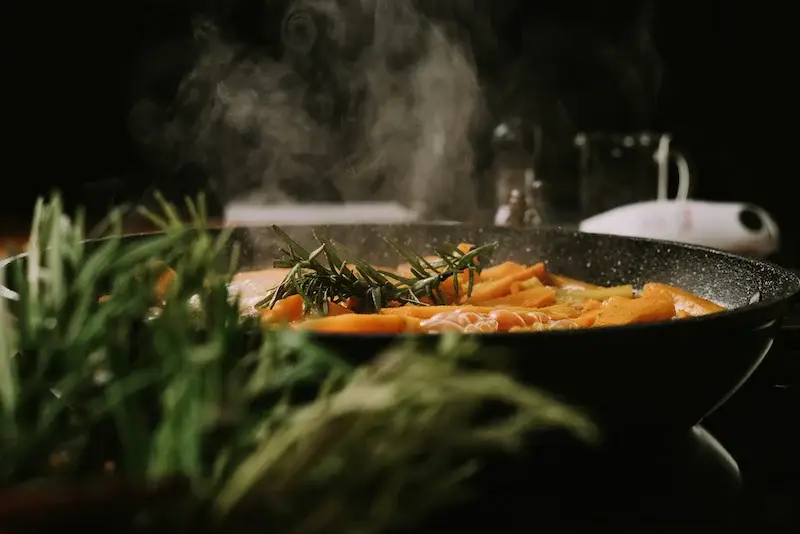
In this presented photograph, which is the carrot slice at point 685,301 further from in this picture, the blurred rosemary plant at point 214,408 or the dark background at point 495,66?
the dark background at point 495,66

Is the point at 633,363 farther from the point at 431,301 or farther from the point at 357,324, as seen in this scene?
the point at 431,301

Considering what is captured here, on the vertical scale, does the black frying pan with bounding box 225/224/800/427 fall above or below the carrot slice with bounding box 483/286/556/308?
above

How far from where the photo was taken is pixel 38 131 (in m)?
3.86

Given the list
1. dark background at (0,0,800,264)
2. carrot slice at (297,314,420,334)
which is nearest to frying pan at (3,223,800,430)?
carrot slice at (297,314,420,334)

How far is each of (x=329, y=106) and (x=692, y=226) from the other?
2.27 meters

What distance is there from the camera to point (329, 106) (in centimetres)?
392

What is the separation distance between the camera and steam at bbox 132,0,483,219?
3.87 metres

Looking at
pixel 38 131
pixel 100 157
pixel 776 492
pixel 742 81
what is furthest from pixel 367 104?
pixel 776 492

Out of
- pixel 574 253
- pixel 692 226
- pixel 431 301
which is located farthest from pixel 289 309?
pixel 692 226

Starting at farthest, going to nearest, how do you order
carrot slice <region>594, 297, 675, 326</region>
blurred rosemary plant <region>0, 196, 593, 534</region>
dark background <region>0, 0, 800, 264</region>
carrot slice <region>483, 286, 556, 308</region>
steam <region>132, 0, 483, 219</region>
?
steam <region>132, 0, 483, 219</region>, dark background <region>0, 0, 800, 264</region>, carrot slice <region>483, 286, 556, 308</region>, carrot slice <region>594, 297, 675, 326</region>, blurred rosemary plant <region>0, 196, 593, 534</region>

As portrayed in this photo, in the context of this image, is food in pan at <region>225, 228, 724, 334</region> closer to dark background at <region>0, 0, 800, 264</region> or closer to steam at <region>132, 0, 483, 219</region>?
steam at <region>132, 0, 483, 219</region>

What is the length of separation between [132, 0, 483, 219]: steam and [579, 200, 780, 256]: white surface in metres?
1.69

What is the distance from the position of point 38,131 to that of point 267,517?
3.99m

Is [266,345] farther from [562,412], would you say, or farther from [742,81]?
[742,81]
